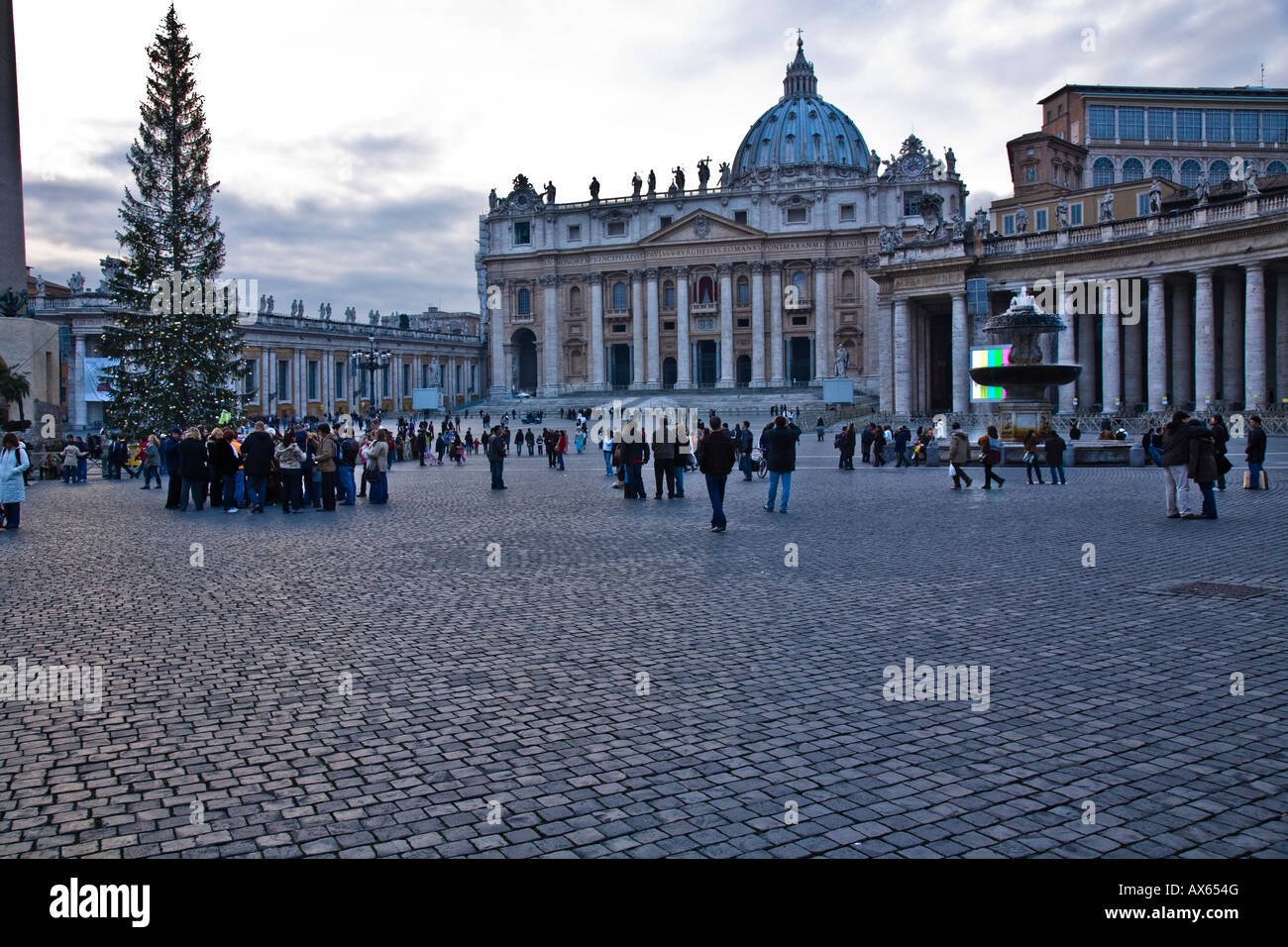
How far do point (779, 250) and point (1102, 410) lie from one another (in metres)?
47.0

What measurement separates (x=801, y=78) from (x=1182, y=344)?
271 feet

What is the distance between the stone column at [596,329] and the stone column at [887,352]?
4294 centimetres

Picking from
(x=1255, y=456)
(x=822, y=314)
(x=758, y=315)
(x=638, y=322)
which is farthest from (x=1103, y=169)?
(x=1255, y=456)

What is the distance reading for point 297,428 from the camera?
18.2 m

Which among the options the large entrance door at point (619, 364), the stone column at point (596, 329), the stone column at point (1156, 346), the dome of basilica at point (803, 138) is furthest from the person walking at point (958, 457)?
the dome of basilica at point (803, 138)

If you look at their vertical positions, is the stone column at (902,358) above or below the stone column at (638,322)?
below

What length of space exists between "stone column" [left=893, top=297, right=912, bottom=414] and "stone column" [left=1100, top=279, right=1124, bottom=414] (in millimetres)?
7318

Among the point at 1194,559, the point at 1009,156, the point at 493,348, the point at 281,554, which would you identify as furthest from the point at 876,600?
the point at 493,348

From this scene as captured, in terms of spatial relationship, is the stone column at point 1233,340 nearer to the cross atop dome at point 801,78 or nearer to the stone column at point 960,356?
the stone column at point 960,356

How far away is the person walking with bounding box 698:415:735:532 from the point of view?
42.0 feet

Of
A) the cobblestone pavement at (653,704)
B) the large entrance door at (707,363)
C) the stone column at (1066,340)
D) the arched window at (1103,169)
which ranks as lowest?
the cobblestone pavement at (653,704)

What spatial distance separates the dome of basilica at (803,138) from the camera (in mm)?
103312

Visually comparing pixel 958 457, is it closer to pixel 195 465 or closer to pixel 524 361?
pixel 195 465
